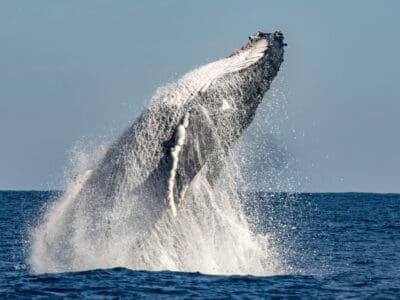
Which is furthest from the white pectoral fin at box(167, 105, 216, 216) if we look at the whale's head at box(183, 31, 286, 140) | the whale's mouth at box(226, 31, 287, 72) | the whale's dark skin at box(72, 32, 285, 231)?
the whale's mouth at box(226, 31, 287, 72)

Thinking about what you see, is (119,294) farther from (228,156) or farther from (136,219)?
(228,156)

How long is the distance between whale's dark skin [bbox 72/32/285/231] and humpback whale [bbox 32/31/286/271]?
1 centimetres

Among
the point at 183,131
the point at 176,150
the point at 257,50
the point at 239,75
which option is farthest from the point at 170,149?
the point at 257,50

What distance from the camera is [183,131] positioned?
1339 centimetres

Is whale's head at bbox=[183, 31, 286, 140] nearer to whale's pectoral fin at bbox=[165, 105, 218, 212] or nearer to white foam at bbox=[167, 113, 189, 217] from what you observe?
whale's pectoral fin at bbox=[165, 105, 218, 212]

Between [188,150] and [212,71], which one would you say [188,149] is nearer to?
[188,150]

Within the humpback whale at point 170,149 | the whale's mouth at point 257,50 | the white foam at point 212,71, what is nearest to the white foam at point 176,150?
the humpback whale at point 170,149

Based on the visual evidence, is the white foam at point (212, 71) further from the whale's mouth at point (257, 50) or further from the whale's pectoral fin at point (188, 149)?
the whale's pectoral fin at point (188, 149)

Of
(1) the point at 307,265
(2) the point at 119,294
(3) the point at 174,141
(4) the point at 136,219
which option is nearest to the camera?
(2) the point at 119,294

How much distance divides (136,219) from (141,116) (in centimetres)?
162

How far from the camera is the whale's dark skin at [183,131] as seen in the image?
13.6 m

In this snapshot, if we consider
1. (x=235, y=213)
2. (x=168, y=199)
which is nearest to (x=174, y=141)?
(x=168, y=199)

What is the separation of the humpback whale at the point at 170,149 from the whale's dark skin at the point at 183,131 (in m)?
0.01

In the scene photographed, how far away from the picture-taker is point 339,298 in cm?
1316
